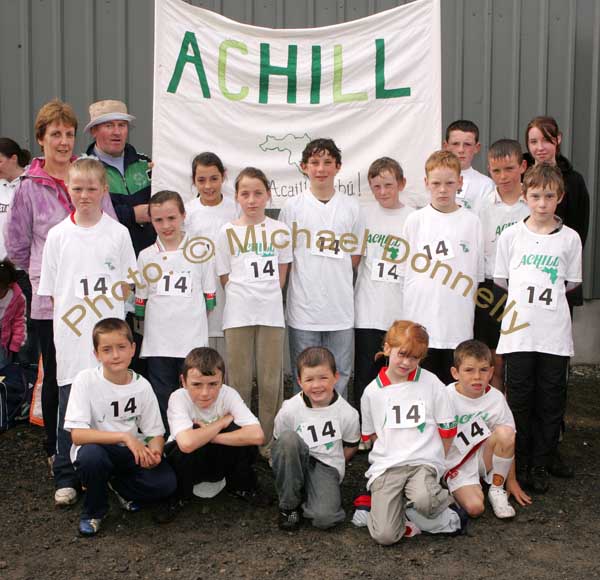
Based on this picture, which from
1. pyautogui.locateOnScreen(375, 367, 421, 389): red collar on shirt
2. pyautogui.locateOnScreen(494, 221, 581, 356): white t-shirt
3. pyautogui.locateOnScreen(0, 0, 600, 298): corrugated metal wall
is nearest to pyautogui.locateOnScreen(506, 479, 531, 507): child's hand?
pyautogui.locateOnScreen(494, 221, 581, 356): white t-shirt

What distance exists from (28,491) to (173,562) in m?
1.35

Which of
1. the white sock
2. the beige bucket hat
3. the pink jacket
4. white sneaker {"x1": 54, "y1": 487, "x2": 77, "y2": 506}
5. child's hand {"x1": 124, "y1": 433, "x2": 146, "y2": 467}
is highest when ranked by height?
the beige bucket hat

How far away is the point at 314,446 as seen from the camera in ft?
15.6

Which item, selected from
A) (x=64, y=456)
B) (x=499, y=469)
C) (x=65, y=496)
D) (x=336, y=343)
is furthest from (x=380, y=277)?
(x=65, y=496)

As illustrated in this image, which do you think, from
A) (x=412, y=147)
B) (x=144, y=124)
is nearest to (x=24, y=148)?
(x=144, y=124)

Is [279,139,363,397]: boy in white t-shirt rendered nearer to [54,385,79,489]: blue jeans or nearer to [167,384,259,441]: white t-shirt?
[167,384,259,441]: white t-shirt

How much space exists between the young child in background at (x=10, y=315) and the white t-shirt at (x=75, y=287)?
1417 mm

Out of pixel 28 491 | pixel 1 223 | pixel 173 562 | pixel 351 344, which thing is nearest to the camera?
pixel 173 562

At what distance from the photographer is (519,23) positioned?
7711 mm

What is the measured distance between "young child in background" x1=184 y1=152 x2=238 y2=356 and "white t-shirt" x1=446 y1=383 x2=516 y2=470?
5.04 ft

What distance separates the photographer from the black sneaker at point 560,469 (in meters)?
5.28

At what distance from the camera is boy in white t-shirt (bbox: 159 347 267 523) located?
4.66 metres

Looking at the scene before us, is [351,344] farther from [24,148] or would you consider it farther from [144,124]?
[24,148]

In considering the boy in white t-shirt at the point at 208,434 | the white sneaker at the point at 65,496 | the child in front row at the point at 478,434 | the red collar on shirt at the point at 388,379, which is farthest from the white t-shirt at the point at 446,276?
the white sneaker at the point at 65,496
